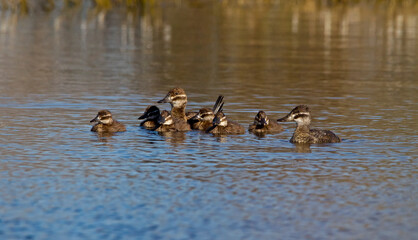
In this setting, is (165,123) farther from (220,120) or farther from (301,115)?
(301,115)

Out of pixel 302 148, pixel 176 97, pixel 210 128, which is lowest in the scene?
pixel 302 148

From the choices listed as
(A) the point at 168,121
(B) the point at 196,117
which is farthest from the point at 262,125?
(A) the point at 168,121

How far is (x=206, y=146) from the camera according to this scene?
1434 centimetres

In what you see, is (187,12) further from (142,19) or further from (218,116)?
(218,116)

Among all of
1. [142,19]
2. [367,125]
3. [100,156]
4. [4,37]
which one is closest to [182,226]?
[100,156]

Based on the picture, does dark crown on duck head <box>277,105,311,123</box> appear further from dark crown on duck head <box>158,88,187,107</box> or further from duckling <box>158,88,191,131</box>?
dark crown on duck head <box>158,88,187,107</box>

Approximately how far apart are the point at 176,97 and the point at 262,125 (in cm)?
232

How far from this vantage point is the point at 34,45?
33594 millimetres

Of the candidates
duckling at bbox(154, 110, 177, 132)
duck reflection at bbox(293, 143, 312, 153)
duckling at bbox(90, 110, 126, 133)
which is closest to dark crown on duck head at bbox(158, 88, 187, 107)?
duckling at bbox(154, 110, 177, 132)

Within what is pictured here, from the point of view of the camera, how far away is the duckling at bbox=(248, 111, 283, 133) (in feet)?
50.9

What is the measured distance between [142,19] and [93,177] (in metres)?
37.4

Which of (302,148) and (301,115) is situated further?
(301,115)

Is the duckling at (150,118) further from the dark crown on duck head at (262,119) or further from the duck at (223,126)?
the dark crown on duck head at (262,119)

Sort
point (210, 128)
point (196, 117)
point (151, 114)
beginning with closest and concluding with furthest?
point (210, 128)
point (151, 114)
point (196, 117)
